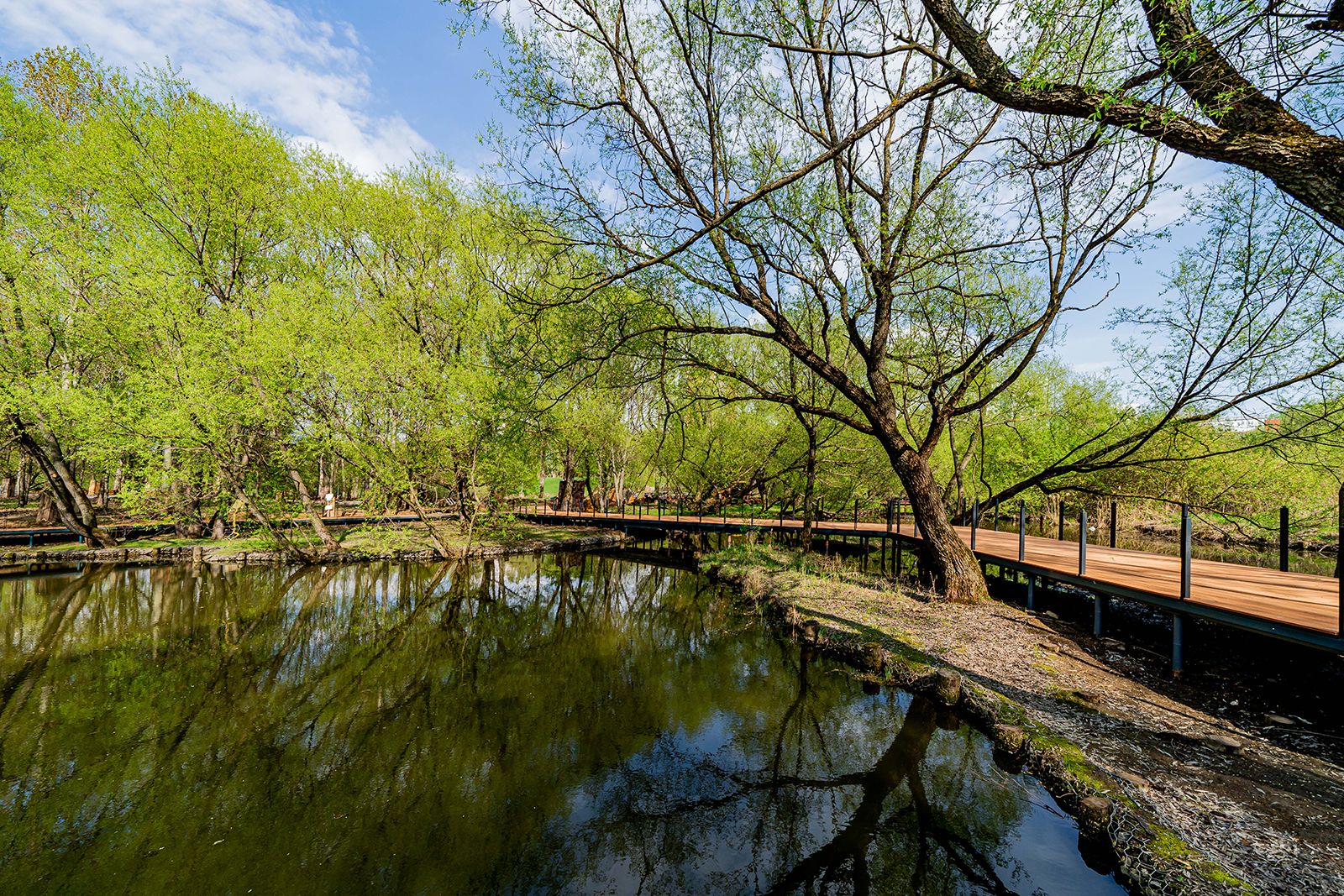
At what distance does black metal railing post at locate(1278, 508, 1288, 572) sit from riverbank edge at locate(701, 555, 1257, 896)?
269 inches

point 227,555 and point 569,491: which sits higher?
point 569,491

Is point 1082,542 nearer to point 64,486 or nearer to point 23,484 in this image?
point 64,486

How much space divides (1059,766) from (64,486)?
2697 cm

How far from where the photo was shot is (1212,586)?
24.7 ft

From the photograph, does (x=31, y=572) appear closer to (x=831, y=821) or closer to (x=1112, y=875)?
(x=831, y=821)

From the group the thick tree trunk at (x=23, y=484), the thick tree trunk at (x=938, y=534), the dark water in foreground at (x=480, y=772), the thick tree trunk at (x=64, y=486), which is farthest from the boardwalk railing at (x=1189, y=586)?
the thick tree trunk at (x=23, y=484)

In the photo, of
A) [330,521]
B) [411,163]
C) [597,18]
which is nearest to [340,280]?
[411,163]

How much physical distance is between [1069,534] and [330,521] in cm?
3766

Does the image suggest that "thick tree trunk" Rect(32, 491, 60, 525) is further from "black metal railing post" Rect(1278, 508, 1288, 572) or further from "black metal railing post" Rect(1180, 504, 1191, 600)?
"black metal railing post" Rect(1278, 508, 1288, 572)

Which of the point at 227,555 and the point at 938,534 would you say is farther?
the point at 227,555

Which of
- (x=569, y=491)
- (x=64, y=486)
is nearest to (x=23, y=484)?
(x=64, y=486)

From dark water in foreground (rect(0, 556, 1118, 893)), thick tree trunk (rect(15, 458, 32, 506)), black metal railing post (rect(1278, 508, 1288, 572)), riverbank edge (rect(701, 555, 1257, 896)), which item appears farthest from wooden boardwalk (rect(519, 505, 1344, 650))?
thick tree trunk (rect(15, 458, 32, 506))

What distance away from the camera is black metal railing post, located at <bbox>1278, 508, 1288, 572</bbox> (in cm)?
889

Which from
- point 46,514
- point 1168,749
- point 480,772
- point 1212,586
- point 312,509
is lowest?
point 480,772
